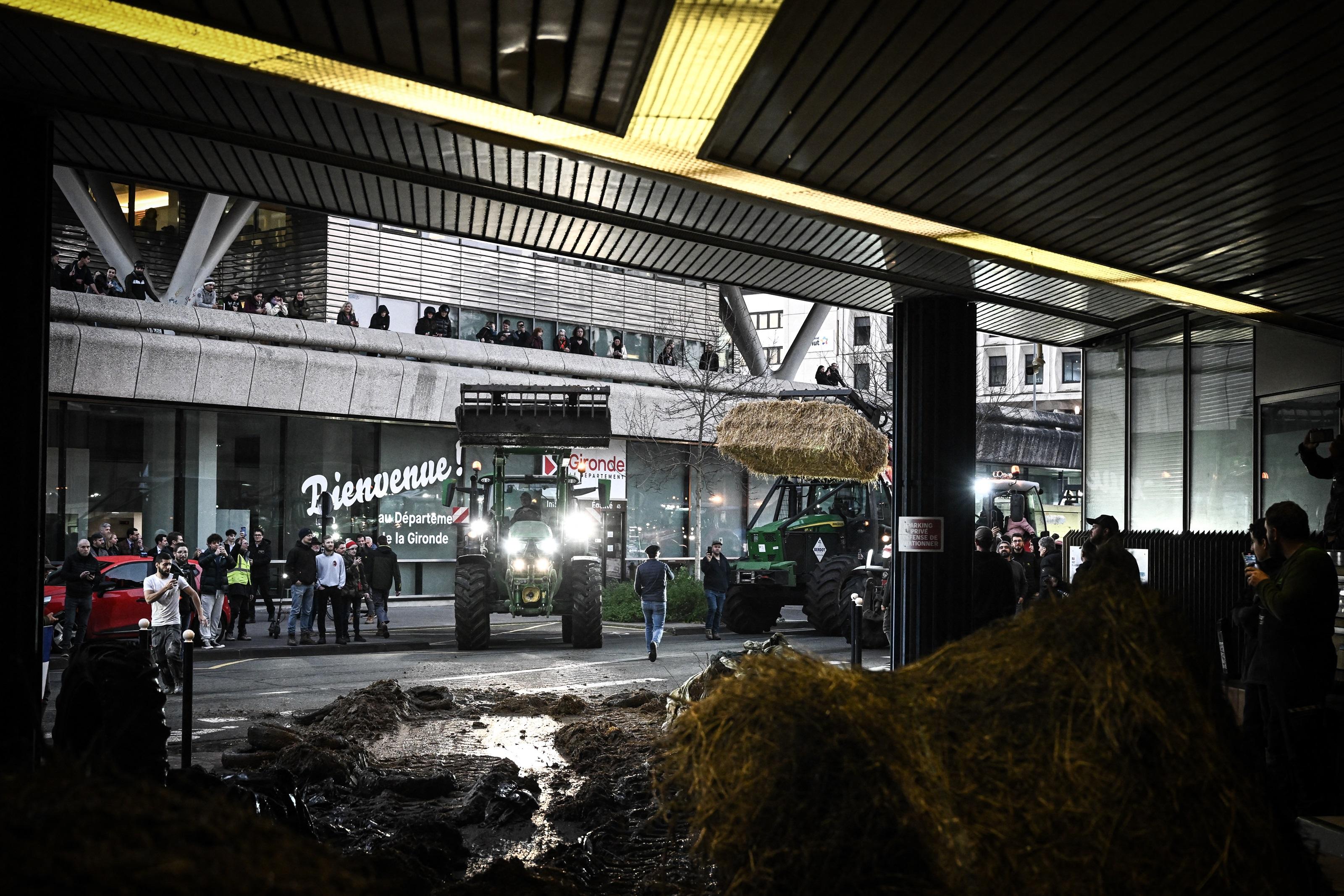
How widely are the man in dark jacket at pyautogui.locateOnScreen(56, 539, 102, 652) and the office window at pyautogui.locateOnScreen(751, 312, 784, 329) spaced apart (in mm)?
50846

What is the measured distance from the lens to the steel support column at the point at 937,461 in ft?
35.4

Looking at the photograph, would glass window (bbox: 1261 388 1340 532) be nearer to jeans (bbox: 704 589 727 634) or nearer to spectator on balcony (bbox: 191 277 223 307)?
jeans (bbox: 704 589 727 634)

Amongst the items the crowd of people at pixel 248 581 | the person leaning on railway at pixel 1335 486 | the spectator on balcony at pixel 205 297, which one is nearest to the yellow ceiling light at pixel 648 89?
the person leaning on railway at pixel 1335 486

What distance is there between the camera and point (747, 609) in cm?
2019

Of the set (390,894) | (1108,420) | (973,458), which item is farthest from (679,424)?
(390,894)

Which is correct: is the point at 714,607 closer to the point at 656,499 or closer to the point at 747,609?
the point at 747,609

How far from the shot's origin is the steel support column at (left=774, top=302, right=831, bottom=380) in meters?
31.9

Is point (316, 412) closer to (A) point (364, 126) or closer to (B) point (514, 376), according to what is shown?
(B) point (514, 376)

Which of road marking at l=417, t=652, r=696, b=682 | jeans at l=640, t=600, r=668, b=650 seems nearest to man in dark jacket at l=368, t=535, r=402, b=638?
road marking at l=417, t=652, r=696, b=682

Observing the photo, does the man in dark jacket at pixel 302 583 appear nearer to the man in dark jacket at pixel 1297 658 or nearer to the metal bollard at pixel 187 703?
the metal bollard at pixel 187 703

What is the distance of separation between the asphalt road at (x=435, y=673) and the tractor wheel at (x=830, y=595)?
335mm

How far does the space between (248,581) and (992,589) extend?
45.2 ft

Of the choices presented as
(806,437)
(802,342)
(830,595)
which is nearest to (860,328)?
(802,342)

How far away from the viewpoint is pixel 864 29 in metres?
5.16
